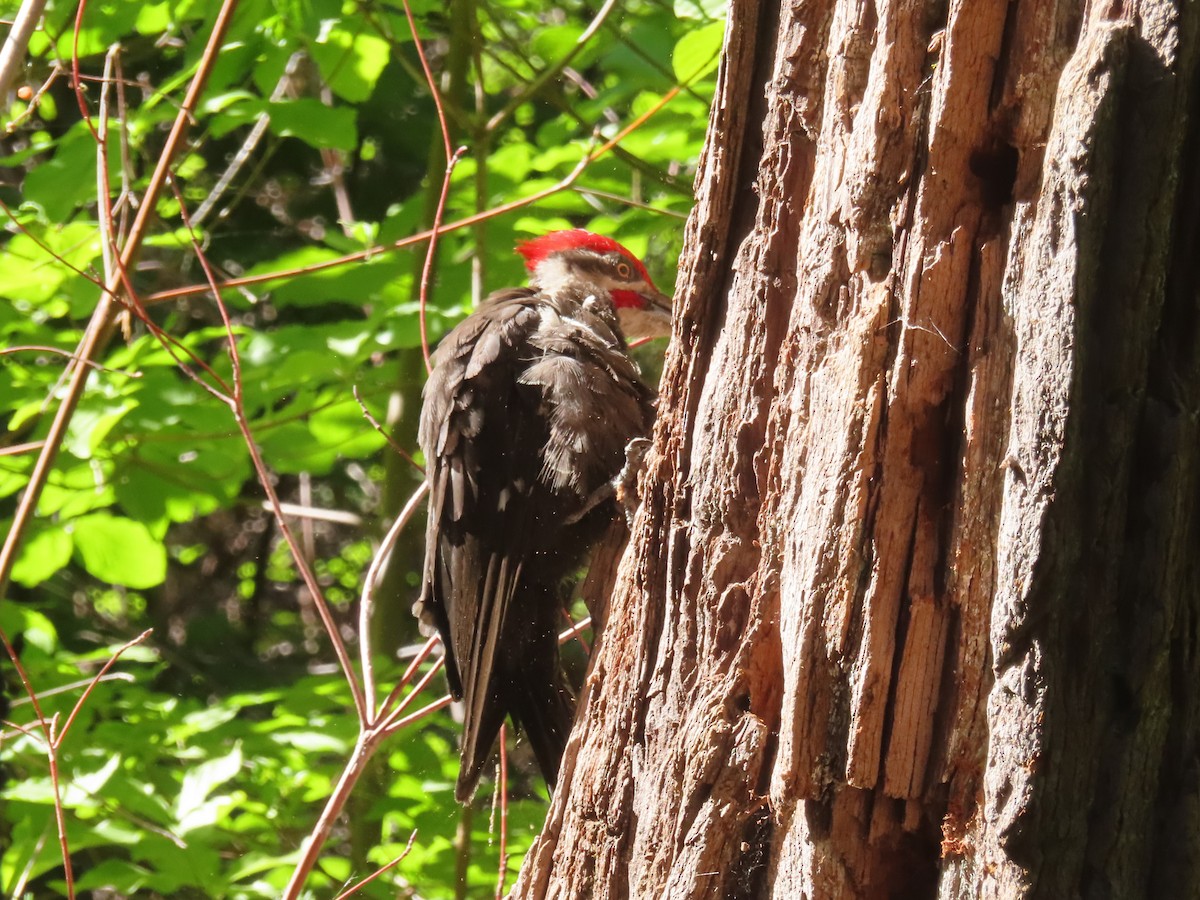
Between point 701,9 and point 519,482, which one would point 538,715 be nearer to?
point 519,482

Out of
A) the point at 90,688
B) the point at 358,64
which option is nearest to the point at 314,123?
the point at 358,64

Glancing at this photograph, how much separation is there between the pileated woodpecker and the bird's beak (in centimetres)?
54

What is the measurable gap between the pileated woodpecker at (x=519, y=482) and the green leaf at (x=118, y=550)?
0.80m

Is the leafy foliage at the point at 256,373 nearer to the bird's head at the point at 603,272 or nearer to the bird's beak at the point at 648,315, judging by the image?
the bird's head at the point at 603,272

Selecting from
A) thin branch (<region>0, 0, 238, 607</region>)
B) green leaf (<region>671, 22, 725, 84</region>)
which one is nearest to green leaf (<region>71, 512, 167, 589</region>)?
thin branch (<region>0, 0, 238, 607</region>)

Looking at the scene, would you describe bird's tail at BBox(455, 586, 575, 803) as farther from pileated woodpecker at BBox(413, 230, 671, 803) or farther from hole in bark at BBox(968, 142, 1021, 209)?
hole in bark at BBox(968, 142, 1021, 209)

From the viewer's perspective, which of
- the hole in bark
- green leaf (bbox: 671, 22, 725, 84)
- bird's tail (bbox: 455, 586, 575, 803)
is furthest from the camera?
green leaf (bbox: 671, 22, 725, 84)

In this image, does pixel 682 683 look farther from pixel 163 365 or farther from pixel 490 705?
pixel 163 365

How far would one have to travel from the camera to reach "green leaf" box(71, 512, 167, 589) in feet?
10.5

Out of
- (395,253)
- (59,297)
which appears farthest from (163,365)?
(395,253)

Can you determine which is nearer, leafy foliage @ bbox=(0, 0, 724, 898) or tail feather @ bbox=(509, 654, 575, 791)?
tail feather @ bbox=(509, 654, 575, 791)

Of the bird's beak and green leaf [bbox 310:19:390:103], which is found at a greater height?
green leaf [bbox 310:19:390:103]

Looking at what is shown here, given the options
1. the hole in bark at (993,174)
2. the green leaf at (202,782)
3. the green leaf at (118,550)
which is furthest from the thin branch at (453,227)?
the hole in bark at (993,174)

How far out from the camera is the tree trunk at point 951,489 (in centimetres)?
126
